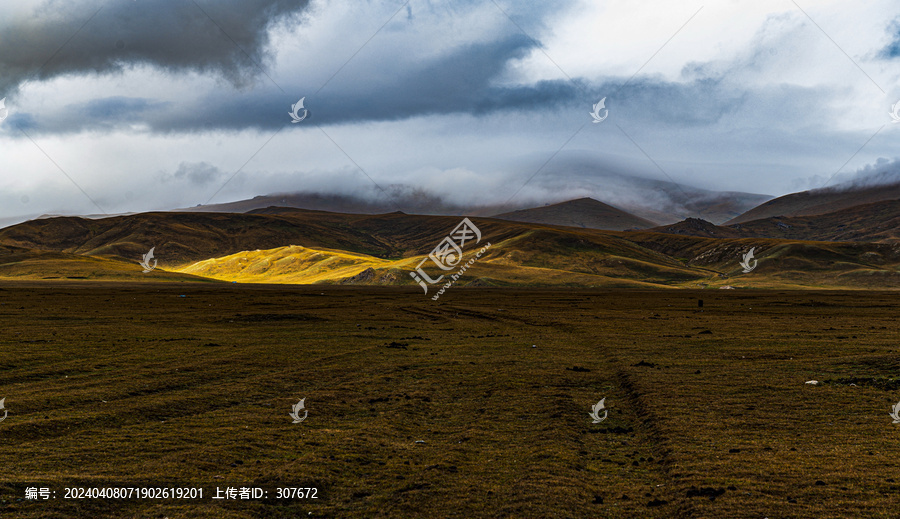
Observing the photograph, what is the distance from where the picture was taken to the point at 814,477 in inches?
464

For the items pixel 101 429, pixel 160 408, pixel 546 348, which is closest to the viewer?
pixel 101 429

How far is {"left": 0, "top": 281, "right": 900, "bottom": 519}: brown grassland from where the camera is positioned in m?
10.8

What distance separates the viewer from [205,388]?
69.7 ft

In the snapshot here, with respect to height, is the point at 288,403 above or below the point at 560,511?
above

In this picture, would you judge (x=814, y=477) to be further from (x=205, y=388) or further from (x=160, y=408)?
(x=205, y=388)

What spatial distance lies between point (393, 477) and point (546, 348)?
23.4 metres

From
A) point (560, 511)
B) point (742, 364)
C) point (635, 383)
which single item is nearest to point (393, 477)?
point (560, 511)

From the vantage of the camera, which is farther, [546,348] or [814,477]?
[546,348]

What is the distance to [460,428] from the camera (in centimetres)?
1636

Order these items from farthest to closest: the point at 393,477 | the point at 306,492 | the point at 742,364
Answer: the point at 742,364 < the point at 393,477 < the point at 306,492

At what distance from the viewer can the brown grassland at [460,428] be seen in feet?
35.3

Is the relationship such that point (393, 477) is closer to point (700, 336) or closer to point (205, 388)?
point (205, 388)

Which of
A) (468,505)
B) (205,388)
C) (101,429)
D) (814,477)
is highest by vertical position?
(205,388)

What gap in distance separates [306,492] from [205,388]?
39.6ft
